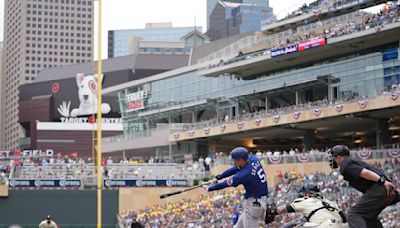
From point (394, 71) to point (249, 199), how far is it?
36960 millimetres

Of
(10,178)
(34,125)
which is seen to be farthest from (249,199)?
(34,125)

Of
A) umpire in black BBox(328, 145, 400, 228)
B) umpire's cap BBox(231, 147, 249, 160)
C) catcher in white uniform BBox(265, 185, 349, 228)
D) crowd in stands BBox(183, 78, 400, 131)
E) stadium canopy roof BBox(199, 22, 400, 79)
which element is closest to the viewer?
umpire in black BBox(328, 145, 400, 228)

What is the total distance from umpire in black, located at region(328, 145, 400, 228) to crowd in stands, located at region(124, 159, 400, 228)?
20.6m

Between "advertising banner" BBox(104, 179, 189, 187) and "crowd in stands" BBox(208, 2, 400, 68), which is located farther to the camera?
"advertising banner" BBox(104, 179, 189, 187)

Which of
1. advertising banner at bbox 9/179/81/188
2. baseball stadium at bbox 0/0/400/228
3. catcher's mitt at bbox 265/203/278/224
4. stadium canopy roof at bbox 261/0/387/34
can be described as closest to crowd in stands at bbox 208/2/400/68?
baseball stadium at bbox 0/0/400/228

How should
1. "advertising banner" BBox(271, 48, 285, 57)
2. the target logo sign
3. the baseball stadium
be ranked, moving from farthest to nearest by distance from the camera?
1. the target logo sign
2. "advertising banner" BBox(271, 48, 285, 57)
3. the baseball stadium

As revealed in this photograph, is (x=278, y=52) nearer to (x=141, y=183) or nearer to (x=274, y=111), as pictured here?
(x=274, y=111)

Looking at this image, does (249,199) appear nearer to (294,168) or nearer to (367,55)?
(294,168)

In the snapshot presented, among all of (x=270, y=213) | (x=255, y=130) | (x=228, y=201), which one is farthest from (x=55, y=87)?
(x=270, y=213)

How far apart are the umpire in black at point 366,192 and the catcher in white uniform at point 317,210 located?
0.38 m

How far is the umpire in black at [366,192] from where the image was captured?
10.1 m

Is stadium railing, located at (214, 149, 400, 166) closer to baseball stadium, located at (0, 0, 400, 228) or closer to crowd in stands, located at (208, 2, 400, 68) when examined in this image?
baseball stadium, located at (0, 0, 400, 228)

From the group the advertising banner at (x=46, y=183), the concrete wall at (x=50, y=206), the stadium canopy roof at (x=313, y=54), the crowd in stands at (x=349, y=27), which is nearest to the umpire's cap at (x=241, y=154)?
the stadium canopy roof at (x=313, y=54)

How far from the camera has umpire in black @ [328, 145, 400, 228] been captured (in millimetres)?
10133
